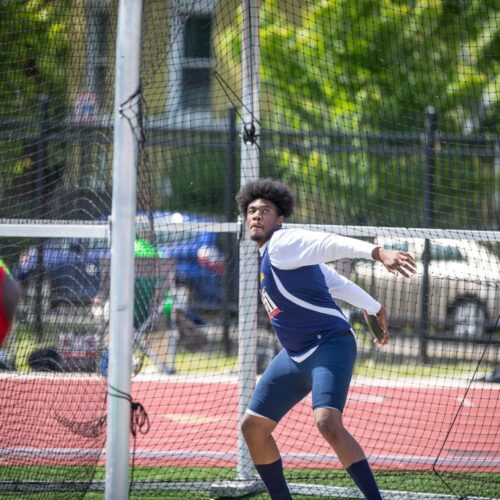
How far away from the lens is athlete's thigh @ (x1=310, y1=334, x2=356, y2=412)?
16.2 ft

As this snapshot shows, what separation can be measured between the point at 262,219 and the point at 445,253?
4.54 m

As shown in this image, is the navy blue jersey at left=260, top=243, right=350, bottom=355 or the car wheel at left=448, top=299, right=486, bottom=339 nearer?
the navy blue jersey at left=260, top=243, right=350, bottom=355

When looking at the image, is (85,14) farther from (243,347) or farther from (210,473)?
(210,473)

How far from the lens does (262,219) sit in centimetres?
545

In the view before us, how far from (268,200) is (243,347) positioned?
4.30ft

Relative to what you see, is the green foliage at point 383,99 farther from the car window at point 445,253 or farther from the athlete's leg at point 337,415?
the athlete's leg at point 337,415

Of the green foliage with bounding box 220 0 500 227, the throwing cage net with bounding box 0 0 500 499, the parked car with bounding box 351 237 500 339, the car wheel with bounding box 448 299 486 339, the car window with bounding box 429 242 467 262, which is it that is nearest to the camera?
the throwing cage net with bounding box 0 0 500 499

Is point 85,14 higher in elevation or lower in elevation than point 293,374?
higher

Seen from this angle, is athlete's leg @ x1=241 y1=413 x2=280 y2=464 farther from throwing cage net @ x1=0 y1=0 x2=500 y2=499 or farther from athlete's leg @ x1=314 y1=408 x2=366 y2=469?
throwing cage net @ x1=0 y1=0 x2=500 y2=499

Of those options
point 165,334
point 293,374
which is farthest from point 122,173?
point 165,334

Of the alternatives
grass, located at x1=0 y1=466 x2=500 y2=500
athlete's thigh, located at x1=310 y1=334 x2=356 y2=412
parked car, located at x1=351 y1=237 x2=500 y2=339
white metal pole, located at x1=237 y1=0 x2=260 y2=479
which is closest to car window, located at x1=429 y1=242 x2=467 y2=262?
parked car, located at x1=351 y1=237 x2=500 y2=339

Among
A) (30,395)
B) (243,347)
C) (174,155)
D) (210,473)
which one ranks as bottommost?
(210,473)

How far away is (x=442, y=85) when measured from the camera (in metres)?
13.5

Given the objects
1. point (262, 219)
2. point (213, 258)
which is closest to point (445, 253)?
point (213, 258)
